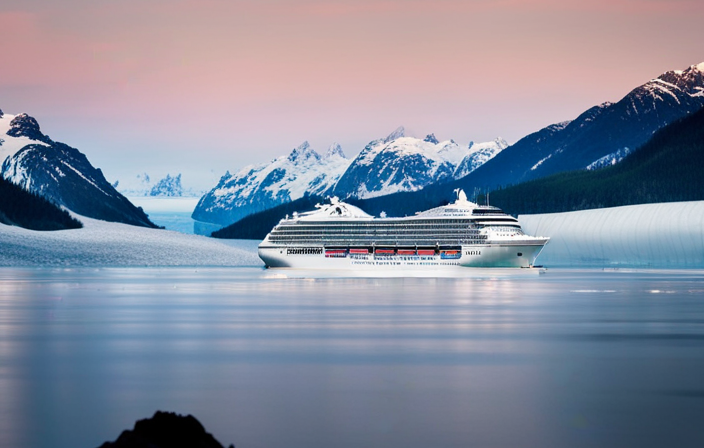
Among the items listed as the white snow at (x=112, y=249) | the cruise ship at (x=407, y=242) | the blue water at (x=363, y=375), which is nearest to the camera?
the blue water at (x=363, y=375)

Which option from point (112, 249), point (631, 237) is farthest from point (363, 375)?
point (631, 237)

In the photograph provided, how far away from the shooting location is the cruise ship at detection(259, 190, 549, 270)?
409 ft

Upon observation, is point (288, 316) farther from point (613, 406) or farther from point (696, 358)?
point (613, 406)

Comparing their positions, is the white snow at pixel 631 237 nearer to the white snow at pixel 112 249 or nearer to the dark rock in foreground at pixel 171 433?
the white snow at pixel 112 249

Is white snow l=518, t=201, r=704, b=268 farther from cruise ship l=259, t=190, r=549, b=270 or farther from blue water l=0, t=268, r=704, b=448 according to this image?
blue water l=0, t=268, r=704, b=448

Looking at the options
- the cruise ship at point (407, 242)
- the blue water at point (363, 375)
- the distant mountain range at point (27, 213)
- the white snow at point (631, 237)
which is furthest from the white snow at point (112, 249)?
the blue water at point (363, 375)

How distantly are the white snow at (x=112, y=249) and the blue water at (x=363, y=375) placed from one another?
10377cm

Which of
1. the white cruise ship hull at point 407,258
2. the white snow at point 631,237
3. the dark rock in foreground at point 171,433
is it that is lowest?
the dark rock in foreground at point 171,433

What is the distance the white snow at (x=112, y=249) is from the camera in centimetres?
15000

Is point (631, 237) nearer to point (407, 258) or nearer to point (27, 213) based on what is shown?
point (407, 258)

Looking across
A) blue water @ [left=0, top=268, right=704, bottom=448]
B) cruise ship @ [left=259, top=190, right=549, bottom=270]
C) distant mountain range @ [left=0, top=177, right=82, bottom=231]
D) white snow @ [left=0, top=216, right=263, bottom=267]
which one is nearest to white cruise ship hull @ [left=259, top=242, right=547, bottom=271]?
cruise ship @ [left=259, top=190, right=549, bottom=270]

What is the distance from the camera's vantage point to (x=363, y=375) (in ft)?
84.2

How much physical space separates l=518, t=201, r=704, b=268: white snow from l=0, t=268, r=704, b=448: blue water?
129 m

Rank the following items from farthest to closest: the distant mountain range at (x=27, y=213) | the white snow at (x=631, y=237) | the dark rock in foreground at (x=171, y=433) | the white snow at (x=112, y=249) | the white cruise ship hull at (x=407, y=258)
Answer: the distant mountain range at (x=27, y=213), the white snow at (x=631, y=237), the white snow at (x=112, y=249), the white cruise ship hull at (x=407, y=258), the dark rock in foreground at (x=171, y=433)
